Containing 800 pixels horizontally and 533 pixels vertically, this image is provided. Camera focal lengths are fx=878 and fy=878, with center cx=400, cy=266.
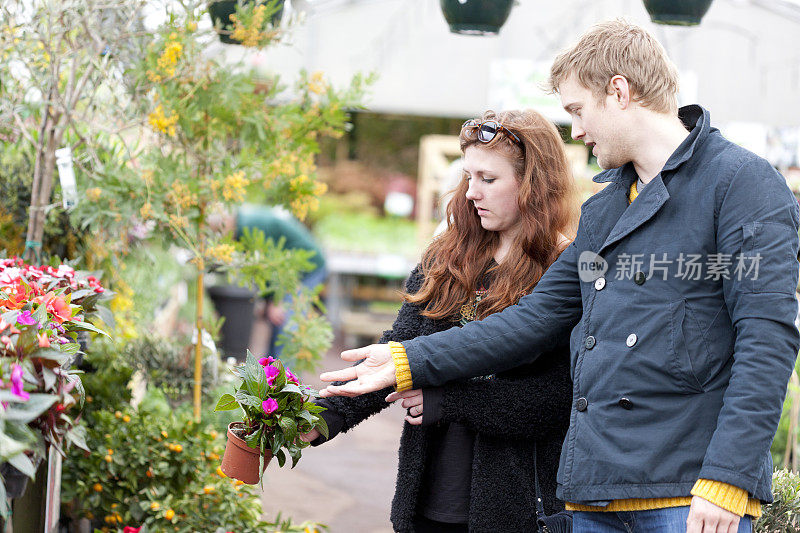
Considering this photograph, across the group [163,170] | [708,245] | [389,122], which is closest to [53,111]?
[163,170]

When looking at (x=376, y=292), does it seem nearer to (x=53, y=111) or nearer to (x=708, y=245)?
(x=53, y=111)

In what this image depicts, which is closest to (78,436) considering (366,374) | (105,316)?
(366,374)

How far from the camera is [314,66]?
7594 mm

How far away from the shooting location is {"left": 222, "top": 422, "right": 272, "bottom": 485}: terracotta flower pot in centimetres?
175

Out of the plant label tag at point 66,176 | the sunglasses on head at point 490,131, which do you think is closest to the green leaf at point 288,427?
the sunglasses on head at point 490,131

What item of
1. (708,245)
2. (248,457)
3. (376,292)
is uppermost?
(708,245)

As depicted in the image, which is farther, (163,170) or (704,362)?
(163,170)

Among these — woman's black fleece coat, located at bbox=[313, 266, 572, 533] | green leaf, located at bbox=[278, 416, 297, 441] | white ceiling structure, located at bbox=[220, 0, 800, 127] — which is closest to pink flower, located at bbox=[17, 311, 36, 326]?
green leaf, located at bbox=[278, 416, 297, 441]

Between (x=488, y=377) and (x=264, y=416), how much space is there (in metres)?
0.49

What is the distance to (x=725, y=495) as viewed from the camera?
1.35m

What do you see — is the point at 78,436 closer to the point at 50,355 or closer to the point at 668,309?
the point at 50,355

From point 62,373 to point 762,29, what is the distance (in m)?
6.89

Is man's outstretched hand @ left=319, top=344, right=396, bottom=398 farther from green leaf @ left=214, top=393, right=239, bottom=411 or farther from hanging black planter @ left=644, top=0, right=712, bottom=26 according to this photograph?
hanging black planter @ left=644, top=0, right=712, bottom=26

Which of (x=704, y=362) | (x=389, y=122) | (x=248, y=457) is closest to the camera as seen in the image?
(x=704, y=362)
